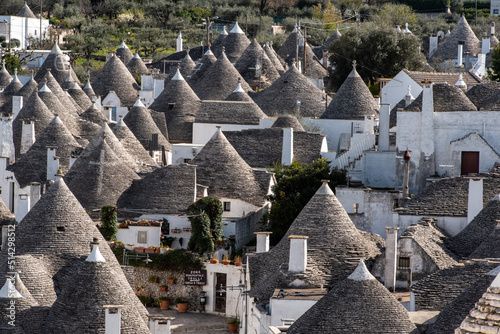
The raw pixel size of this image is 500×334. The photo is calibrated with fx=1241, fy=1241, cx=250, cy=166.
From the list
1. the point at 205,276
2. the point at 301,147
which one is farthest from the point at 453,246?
the point at 301,147

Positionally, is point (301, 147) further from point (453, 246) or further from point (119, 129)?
point (453, 246)

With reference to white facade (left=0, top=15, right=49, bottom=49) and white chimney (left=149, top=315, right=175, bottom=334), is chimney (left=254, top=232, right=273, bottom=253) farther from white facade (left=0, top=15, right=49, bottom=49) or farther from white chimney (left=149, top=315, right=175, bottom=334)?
white facade (left=0, top=15, right=49, bottom=49)

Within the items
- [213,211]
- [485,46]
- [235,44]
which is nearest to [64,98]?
[235,44]

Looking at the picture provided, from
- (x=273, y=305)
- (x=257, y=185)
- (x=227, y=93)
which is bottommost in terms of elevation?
(x=273, y=305)

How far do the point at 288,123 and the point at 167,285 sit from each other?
1631 cm

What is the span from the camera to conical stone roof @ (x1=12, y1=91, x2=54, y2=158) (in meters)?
52.4

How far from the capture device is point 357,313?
74.2 ft

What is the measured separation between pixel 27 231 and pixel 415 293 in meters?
9.68

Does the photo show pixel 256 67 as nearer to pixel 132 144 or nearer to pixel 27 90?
pixel 27 90

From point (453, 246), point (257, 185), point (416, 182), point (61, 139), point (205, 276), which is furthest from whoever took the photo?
point (61, 139)

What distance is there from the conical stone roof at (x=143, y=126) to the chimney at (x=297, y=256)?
83.5 feet

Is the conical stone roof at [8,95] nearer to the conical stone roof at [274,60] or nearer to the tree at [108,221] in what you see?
the conical stone roof at [274,60]

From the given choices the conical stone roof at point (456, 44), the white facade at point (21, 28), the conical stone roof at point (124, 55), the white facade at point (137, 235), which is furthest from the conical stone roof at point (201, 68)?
the white facade at point (21, 28)

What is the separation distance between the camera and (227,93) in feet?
210
